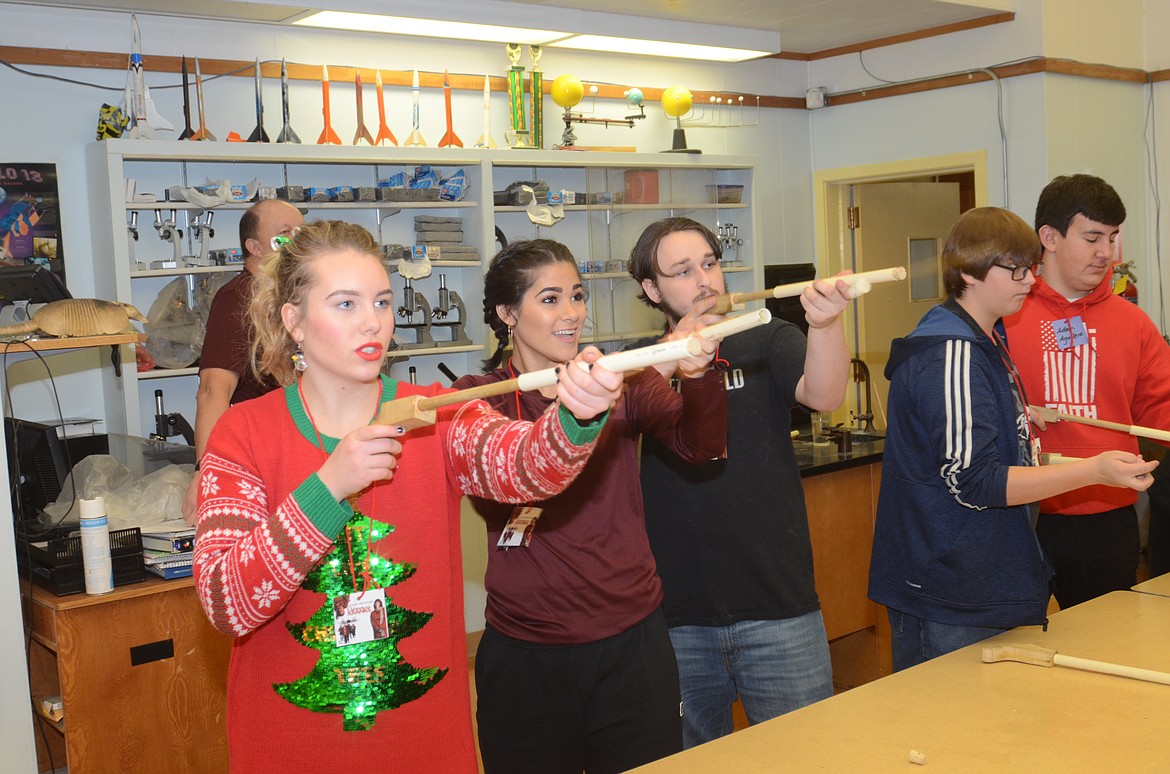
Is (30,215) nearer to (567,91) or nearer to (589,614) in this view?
(567,91)

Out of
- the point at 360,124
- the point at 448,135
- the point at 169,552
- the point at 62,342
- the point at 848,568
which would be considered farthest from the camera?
the point at 448,135

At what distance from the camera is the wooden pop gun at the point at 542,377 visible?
4.72 feet

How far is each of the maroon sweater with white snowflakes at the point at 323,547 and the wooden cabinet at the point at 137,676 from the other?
4.93 ft

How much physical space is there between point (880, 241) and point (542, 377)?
235 inches

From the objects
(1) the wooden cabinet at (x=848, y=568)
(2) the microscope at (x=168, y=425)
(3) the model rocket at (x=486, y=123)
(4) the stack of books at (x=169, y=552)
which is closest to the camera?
(4) the stack of books at (x=169, y=552)

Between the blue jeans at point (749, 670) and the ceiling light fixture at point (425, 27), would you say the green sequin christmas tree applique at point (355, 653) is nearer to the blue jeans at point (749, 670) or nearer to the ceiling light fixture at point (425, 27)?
the blue jeans at point (749, 670)

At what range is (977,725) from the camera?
1824 millimetres

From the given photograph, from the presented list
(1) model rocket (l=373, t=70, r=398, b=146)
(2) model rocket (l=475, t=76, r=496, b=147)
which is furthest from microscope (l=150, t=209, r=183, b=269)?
(2) model rocket (l=475, t=76, r=496, b=147)

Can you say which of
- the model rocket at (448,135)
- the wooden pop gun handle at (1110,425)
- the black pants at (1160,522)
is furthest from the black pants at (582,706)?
the model rocket at (448,135)

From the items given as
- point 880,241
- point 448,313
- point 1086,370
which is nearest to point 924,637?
point 1086,370

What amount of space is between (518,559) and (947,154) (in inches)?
200

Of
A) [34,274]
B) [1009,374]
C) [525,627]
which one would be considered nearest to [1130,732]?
[1009,374]

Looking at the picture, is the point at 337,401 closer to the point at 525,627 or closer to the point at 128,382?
the point at 525,627

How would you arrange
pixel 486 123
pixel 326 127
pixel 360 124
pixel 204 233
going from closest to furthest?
1. pixel 204 233
2. pixel 326 127
3. pixel 360 124
4. pixel 486 123
